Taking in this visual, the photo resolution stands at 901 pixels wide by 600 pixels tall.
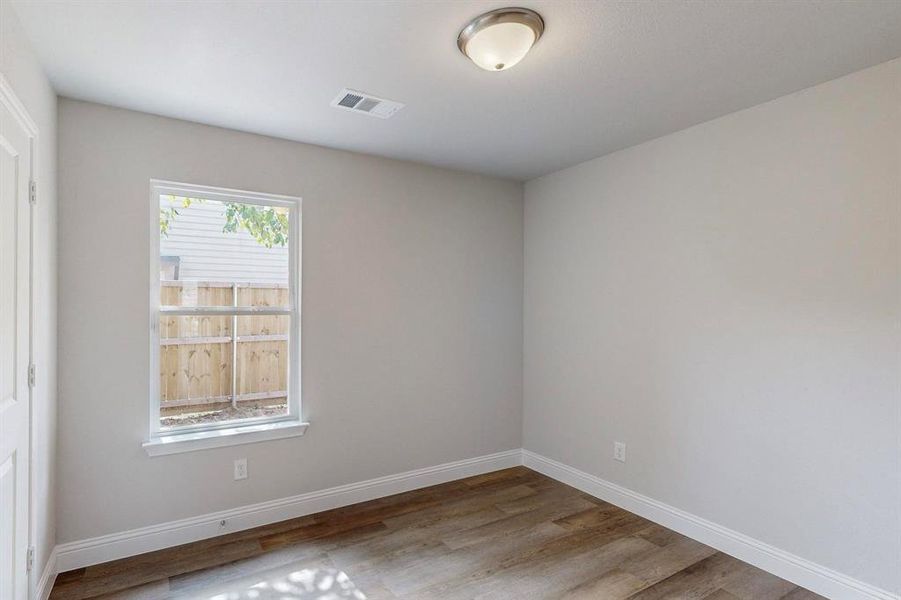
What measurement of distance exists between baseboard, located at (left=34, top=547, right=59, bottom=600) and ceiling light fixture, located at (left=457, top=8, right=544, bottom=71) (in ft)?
9.73

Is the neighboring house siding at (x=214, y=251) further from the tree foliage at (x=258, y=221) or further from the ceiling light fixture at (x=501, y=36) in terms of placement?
the ceiling light fixture at (x=501, y=36)

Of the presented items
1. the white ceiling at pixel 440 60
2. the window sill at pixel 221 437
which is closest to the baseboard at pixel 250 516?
the window sill at pixel 221 437

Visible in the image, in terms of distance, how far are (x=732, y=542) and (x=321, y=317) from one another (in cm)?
280

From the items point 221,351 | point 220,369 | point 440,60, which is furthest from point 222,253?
point 440,60

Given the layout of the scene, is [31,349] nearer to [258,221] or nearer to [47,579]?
[47,579]

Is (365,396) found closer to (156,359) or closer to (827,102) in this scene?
(156,359)

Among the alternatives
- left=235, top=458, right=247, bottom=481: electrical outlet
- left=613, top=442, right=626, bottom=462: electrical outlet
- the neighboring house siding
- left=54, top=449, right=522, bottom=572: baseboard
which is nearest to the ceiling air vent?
the neighboring house siding

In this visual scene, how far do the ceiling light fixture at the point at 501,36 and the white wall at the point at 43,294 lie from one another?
1711mm

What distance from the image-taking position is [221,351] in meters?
3.05

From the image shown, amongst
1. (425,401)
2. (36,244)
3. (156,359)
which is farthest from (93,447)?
(425,401)

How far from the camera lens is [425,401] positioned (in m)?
3.79

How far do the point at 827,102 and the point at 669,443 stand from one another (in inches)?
80.7

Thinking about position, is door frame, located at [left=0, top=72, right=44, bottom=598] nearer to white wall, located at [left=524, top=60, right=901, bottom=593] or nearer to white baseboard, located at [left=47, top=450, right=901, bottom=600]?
white baseboard, located at [left=47, top=450, right=901, bottom=600]

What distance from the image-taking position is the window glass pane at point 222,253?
9.52 feet
